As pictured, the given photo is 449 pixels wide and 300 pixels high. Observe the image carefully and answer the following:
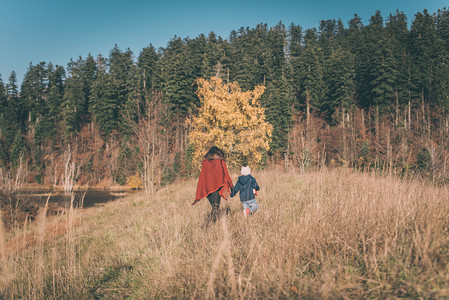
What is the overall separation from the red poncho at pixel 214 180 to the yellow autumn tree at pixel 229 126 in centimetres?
1139

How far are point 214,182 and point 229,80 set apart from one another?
43.7m

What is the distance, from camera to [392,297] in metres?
1.85

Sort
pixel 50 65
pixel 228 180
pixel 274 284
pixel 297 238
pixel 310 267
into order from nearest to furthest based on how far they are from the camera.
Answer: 1. pixel 274 284
2. pixel 310 267
3. pixel 297 238
4. pixel 228 180
5. pixel 50 65

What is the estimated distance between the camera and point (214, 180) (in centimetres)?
523

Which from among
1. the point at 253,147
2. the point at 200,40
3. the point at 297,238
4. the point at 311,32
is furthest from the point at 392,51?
the point at 297,238

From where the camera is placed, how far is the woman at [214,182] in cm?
519

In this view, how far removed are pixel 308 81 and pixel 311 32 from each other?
29.4 meters

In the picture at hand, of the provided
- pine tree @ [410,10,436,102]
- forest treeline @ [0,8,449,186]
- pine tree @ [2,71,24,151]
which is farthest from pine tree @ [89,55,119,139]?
pine tree @ [410,10,436,102]

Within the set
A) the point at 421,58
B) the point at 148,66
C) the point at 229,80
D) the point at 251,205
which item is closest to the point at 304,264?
the point at 251,205

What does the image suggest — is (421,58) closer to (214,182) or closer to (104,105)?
(214,182)

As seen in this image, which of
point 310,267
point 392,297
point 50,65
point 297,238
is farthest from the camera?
point 50,65

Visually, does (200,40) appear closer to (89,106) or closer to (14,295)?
(89,106)

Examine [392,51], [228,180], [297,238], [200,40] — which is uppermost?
[200,40]

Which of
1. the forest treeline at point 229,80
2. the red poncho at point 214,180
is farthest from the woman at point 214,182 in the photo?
the forest treeline at point 229,80
